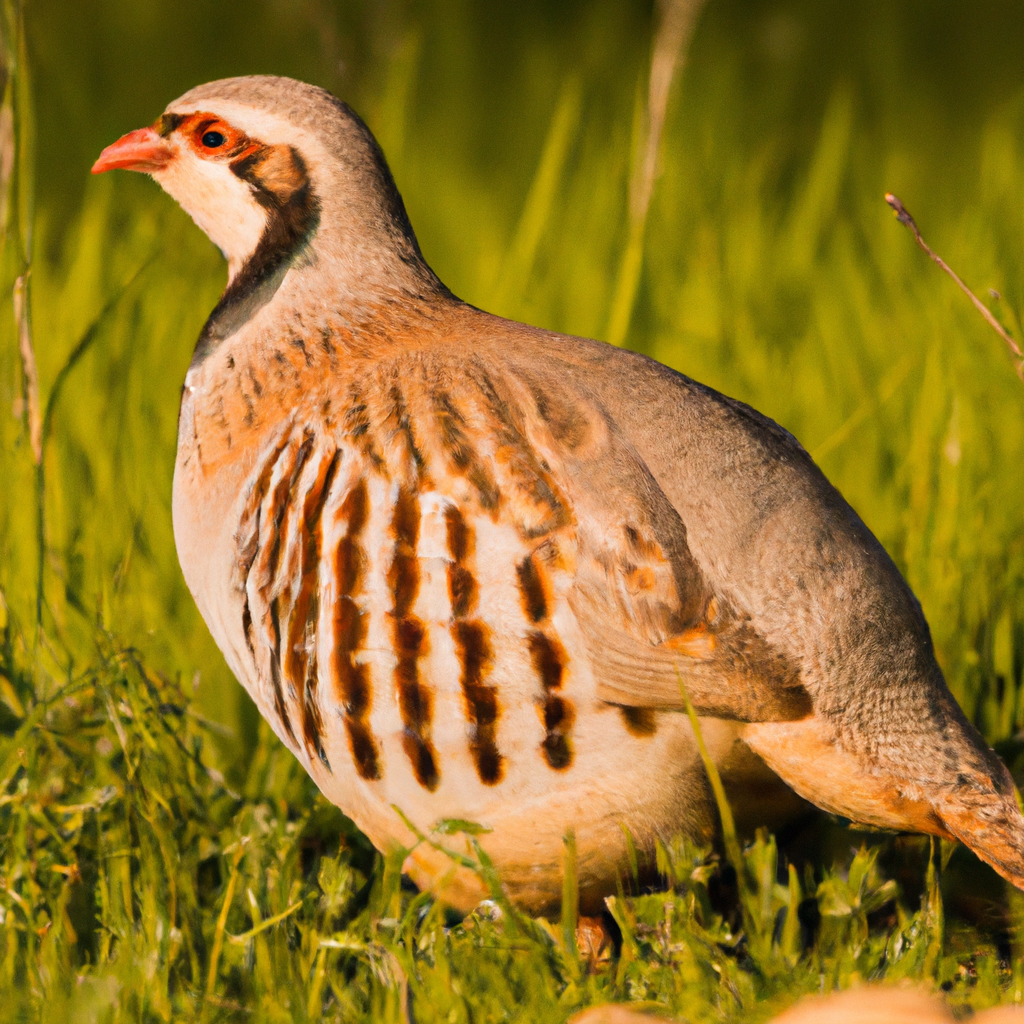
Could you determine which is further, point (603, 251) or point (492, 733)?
point (603, 251)

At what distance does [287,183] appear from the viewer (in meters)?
2.40

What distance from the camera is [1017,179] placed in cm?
484

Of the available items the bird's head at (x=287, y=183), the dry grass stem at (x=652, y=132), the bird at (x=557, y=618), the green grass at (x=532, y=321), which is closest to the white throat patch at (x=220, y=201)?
the bird's head at (x=287, y=183)

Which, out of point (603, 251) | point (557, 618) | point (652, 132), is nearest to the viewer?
point (557, 618)

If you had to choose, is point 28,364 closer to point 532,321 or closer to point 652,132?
point 652,132

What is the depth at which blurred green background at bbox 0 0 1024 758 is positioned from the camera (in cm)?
307

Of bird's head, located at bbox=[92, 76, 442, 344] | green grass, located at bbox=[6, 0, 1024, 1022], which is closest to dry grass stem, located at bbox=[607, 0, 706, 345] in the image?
green grass, located at bbox=[6, 0, 1024, 1022]

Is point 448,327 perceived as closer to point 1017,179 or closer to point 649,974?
point 649,974

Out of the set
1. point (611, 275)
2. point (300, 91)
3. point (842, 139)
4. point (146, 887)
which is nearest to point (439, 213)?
point (611, 275)

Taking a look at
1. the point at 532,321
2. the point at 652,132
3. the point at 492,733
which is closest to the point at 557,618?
the point at 492,733

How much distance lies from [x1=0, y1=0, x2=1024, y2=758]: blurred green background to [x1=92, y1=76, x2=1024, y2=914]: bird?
2.18 feet

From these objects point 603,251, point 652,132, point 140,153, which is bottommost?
point 603,251

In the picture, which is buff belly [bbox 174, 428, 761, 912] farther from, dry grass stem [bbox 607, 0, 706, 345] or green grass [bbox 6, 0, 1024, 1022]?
dry grass stem [bbox 607, 0, 706, 345]

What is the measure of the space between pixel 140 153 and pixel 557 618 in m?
1.29
